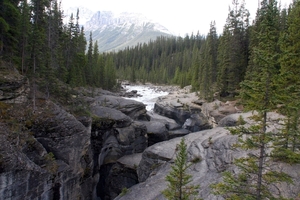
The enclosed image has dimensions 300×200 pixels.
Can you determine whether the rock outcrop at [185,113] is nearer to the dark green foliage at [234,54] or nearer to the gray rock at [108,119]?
the dark green foliage at [234,54]

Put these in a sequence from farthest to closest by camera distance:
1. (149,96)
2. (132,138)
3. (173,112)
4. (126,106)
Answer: (149,96) → (173,112) → (126,106) → (132,138)

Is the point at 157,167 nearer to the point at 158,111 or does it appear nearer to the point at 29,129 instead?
the point at 29,129

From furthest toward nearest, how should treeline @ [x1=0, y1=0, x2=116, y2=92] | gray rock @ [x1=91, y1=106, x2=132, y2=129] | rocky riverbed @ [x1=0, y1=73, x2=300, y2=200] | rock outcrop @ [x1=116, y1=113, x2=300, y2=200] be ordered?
gray rock @ [x1=91, y1=106, x2=132, y2=129] < treeline @ [x1=0, y1=0, x2=116, y2=92] < rocky riverbed @ [x1=0, y1=73, x2=300, y2=200] < rock outcrop @ [x1=116, y1=113, x2=300, y2=200]

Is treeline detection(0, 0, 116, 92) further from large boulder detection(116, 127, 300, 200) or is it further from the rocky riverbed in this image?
large boulder detection(116, 127, 300, 200)

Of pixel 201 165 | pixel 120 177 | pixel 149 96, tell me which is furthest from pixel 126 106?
pixel 149 96

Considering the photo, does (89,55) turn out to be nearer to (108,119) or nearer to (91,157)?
(108,119)

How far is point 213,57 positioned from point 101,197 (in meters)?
37.3

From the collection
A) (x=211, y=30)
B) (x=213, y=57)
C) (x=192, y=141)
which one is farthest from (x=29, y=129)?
(x=211, y=30)

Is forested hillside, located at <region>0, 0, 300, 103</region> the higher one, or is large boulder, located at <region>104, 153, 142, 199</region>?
forested hillside, located at <region>0, 0, 300, 103</region>

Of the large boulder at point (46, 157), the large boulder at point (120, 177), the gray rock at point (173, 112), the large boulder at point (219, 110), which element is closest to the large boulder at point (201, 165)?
the large boulder at point (120, 177)

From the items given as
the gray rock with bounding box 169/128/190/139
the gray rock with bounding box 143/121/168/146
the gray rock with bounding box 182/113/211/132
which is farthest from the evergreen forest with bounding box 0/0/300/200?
the gray rock with bounding box 143/121/168/146

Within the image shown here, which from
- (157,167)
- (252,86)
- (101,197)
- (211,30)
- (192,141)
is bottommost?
(101,197)

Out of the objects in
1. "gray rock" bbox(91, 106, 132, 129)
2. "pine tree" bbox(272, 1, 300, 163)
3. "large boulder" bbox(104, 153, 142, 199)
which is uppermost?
"pine tree" bbox(272, 1, 300, 163)

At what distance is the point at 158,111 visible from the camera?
48219 mm
